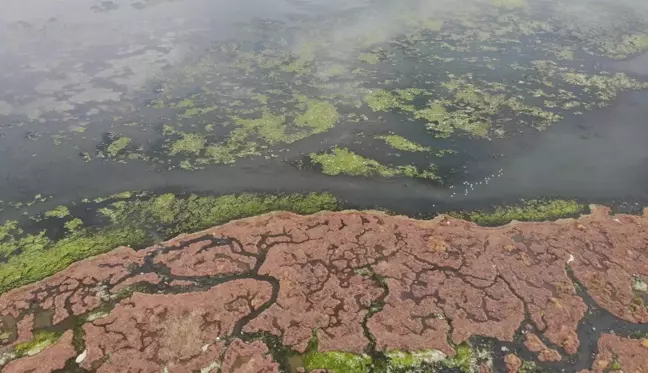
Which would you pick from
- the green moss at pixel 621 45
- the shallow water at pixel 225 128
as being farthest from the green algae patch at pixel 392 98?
the green moss at pixel 621 45

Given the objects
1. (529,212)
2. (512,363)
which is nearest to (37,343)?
(512,363)

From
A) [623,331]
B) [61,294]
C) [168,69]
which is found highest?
[168,69]

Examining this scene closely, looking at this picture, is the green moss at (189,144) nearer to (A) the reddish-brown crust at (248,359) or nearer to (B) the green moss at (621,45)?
(A) the reddish-brown crust at (248,359)

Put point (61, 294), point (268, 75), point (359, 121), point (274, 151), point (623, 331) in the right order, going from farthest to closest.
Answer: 1. point (268, 75)
2. point (359, 121)
3. point (274, 151)
4. point (61, 294)
5. point (623, 331)

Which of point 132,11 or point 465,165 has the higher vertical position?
point 132,11

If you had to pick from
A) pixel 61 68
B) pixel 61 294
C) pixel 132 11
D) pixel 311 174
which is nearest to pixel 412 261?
pixel 311 174

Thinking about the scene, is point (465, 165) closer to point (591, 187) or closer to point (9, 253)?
point (591, 187)
